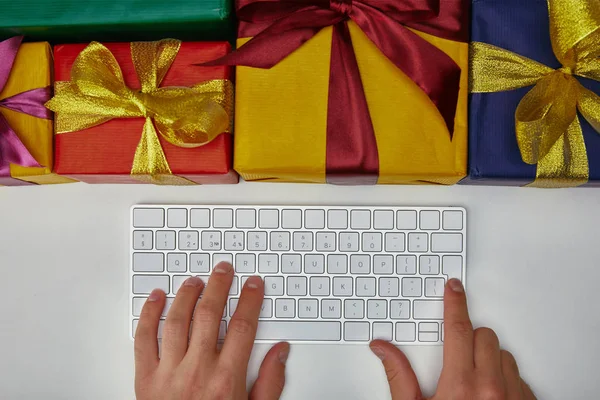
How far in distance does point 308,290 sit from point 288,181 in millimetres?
161

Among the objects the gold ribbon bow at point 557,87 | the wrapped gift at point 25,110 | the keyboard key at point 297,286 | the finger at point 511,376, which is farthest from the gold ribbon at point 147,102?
the finger at point 511,376

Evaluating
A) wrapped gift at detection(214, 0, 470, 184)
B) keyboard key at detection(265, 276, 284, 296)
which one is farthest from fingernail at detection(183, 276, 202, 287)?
wrapped gift at detection(214, 0, 470, 184)

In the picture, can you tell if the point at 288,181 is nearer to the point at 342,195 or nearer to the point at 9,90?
the point at 342,195

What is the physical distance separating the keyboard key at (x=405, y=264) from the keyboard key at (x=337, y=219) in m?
0.09

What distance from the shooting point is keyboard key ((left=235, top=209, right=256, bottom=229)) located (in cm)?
65

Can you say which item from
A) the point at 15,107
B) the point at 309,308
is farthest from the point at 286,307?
the point at 15,107

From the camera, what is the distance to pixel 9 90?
22.7 inches

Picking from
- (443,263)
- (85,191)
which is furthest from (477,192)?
(85,191)

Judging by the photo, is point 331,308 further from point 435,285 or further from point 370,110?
point 370,110

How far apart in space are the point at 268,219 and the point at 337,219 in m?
0.10

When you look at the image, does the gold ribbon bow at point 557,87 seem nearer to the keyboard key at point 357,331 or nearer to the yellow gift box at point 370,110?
the yellow gift box at point 370,110

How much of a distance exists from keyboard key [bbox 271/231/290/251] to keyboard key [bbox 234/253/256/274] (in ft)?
0.12

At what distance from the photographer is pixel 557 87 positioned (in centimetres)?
54

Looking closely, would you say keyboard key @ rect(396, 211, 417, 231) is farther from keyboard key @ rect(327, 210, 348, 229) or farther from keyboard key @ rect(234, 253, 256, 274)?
keyboard key @ rect(234, 253, 256, 274)
